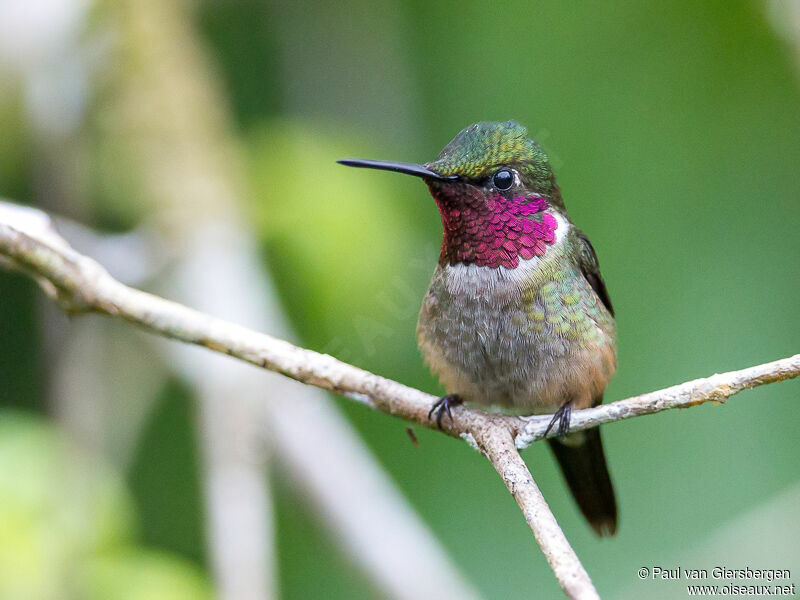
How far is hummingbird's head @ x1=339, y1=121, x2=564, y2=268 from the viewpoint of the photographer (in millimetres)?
2352

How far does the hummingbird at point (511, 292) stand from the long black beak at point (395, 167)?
0.19ft

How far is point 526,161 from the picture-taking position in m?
2.47

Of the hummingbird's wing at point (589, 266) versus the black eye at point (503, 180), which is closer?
the black eye at point (503, 180)

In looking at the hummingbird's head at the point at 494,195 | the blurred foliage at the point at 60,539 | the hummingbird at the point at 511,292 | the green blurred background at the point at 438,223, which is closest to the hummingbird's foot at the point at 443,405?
the hummingbird at the point at 511,292

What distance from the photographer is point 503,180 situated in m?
2.45

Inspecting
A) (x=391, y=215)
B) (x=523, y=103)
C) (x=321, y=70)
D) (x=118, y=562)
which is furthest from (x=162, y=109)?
(x=118, y=562)

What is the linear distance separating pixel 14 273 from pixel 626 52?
3612 mm

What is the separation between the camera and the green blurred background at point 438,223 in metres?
3.58

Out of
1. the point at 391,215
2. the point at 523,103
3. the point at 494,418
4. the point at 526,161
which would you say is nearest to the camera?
the point at 494,418

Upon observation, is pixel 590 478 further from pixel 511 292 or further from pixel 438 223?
pixel 438 223

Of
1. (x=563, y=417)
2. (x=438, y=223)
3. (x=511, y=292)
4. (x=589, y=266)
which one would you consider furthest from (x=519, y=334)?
(x=438, y=223)

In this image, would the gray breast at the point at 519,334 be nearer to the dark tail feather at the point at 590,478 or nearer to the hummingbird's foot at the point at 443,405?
the hummingbird's foot at the point at 443,405

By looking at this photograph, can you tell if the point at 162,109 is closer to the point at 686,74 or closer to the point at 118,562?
the point at 118,562

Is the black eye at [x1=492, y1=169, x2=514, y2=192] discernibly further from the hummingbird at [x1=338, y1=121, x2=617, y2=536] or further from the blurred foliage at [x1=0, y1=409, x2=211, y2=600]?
the blurred foliage at [x1=0, y1=409, x2=211, y2=600]
